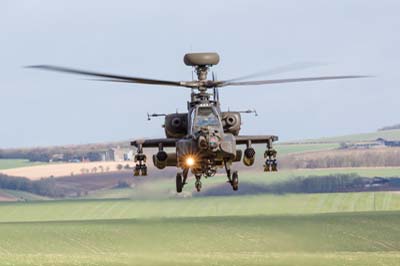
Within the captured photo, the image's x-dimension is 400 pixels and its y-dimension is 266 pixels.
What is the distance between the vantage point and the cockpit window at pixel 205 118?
4806 cm

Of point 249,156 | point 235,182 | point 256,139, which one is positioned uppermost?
point 256,139

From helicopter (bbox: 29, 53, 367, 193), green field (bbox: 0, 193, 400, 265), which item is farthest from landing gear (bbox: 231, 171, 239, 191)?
green field (bbox: 0, 193, 400, 265)

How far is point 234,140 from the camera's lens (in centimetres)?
4800

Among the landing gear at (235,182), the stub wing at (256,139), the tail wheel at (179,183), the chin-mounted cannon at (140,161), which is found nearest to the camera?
the landing gear at (235,182)

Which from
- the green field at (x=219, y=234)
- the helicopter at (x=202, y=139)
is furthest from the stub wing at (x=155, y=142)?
the green field at (x=219, y=234)

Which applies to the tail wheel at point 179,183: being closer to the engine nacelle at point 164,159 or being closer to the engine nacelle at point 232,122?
the engine nacelle at point 164,159

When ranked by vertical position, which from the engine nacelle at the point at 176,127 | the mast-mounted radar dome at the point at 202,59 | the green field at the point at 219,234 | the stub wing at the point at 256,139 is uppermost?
the mast-mounted radar dome at the point at 202,59

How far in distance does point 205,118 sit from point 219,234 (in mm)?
108248

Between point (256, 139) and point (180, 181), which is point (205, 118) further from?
point (180, 181)

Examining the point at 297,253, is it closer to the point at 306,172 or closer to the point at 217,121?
the point at 306,172

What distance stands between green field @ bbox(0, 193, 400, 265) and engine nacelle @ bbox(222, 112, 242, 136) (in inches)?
2412

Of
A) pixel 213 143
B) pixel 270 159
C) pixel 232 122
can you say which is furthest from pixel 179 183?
pixel 270 159

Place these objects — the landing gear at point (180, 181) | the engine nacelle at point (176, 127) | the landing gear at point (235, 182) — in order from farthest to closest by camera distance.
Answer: the engine nacelle at point (176, 127), the landing gear at point (180, 181), the landing gear at point (235, 182)

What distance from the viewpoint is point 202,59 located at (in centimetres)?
5031
